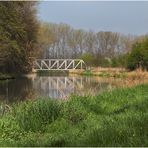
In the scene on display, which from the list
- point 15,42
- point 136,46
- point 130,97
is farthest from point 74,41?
point 130,97

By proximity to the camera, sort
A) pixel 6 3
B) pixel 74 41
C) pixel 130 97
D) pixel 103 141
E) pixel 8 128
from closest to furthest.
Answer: pixel 103 141
pixel 8 128
pixel 130 97
pixel 6 3
pixel 74 41

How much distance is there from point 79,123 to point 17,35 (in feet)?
106

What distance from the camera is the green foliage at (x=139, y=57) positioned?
48537mm

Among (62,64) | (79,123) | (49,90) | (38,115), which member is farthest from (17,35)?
(62,64)

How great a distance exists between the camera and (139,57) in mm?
49938

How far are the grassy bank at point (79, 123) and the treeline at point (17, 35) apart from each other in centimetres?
2440

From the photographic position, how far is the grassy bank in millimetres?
6213

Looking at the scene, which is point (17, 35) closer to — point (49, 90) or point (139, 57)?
point (139, 57)

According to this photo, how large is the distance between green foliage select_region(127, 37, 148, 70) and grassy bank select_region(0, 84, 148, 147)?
1335 inches

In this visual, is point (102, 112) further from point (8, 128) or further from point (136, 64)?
point (136, 64)

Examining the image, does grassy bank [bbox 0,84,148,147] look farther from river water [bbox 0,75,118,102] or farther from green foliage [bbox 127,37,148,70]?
green foliage [bbox 127,37,148,70]

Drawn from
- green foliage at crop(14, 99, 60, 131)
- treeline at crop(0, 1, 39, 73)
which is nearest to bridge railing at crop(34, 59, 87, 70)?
treeline at crop(0, 1, 39, 73)

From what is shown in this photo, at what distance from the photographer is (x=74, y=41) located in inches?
3730

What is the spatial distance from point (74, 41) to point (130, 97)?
265 ft
